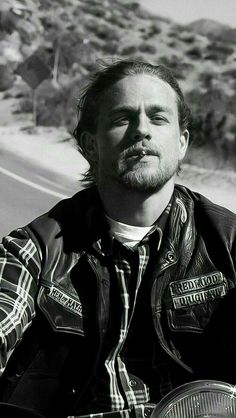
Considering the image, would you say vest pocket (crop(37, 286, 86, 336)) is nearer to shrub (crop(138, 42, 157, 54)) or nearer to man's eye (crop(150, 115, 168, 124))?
man's eye (crop(150, 115, 168, 124))

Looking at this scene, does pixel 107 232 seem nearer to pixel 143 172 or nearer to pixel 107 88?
pixel 143 172

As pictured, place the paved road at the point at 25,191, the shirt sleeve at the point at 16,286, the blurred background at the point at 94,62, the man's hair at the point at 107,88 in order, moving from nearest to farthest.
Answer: the shirt sleeve at the point at 16,286 → the man's hair at the point at 107,88 → the paved road at the point at 25,191 → the blurred background at the point at 94,62

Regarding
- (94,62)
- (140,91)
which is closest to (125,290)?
(140,91)

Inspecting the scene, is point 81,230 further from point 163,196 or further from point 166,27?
point 166,27

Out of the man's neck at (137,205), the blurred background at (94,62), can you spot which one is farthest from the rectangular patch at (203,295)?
the blurred background at (94,62)

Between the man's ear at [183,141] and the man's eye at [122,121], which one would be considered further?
the man's ear at [183,141]

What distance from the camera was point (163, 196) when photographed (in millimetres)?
2061

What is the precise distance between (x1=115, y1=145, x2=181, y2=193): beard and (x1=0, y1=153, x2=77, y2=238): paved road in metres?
0.50

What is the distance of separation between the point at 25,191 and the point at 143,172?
25.7 inches

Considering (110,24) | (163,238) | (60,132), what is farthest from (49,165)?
(163,238)

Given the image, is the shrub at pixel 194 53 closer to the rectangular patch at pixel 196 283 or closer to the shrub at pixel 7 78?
the shrub at pixel 7 78

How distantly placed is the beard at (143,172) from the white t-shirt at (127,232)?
10 centimetres

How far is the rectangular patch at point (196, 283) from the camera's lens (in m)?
1.93

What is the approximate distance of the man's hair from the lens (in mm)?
2086
